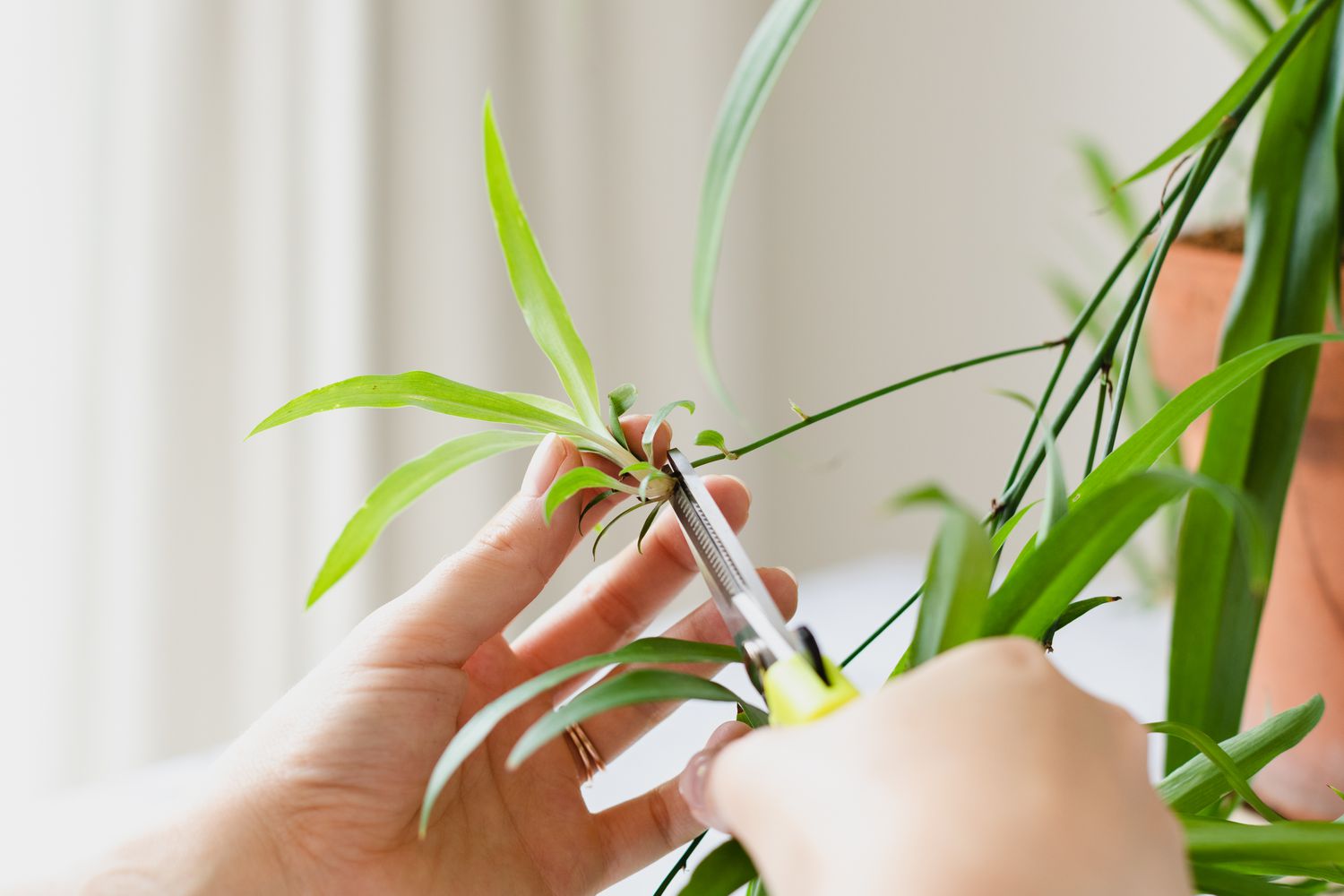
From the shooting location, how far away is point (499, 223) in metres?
0.41

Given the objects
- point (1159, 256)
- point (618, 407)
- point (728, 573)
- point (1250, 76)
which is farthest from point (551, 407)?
point (1250, 76)

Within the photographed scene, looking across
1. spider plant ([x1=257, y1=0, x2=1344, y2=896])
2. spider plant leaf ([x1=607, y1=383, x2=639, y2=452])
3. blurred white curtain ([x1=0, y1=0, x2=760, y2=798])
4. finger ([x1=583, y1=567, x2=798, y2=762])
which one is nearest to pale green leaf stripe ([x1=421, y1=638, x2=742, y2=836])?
spider plant ([x1=257, y1=0, x2=1344, y2=896])

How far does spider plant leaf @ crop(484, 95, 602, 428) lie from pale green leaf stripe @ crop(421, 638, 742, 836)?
11cm

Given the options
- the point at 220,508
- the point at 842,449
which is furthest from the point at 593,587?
the point at 842,449

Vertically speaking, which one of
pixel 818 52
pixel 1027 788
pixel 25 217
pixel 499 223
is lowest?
pixel 1027 788

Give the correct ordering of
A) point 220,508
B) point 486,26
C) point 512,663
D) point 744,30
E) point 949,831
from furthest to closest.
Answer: point 744,30 → point 486,26 → point 220,508 → point 512,663 → point 949,831

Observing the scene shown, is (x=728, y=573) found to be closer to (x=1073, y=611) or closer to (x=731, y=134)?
(x=1073, y=611)

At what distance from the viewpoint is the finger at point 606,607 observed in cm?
60

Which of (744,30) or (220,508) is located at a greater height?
(744,30)

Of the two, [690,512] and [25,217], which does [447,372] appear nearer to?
[25,217]

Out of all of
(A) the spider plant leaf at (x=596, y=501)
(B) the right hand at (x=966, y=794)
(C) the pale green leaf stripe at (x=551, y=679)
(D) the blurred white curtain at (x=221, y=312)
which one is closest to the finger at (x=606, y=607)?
(A) the spider plant leaf at (x=596, y=501)

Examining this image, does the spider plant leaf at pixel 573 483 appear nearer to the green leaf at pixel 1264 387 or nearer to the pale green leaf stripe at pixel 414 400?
the pale green leaf stripe at pixel 414 400

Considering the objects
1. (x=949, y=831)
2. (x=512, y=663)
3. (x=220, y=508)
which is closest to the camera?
(x=949, y=831)

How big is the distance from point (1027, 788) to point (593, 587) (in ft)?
1.39
